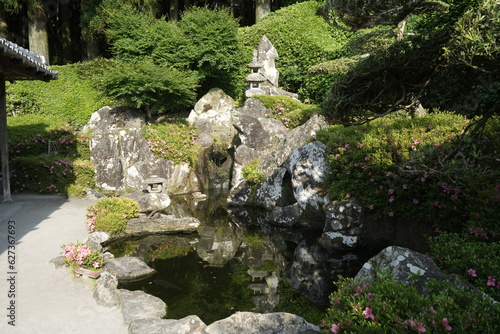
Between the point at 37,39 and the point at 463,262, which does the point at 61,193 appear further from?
the point at 37,39

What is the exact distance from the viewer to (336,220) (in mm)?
10172

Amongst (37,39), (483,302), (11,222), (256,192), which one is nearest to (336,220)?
(256,192)

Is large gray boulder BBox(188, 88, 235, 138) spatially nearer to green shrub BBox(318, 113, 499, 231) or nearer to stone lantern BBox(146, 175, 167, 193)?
stone lantern BBox(146, 175, 167, 193)

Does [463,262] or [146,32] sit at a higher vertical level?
[146,32]

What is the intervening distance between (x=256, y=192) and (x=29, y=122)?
12.9 meters

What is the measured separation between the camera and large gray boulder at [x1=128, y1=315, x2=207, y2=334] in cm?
554

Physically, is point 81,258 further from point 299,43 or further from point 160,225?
point 299,43

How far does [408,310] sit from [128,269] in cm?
635

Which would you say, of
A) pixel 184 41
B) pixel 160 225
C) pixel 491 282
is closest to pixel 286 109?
pixel 184 41

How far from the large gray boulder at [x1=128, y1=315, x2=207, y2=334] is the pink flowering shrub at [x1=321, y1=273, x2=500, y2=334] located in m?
2.40

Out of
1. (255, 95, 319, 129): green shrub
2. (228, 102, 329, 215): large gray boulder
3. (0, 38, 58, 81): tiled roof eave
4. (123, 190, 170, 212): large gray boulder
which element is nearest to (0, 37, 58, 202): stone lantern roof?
(0, 38, 58, 81): tiled roof eave

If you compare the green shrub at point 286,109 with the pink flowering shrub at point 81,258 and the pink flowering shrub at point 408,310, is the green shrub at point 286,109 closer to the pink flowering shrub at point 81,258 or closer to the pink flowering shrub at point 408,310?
the pink flowering shrub at point 81,258

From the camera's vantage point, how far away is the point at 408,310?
3748mm

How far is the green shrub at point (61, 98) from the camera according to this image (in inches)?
802
